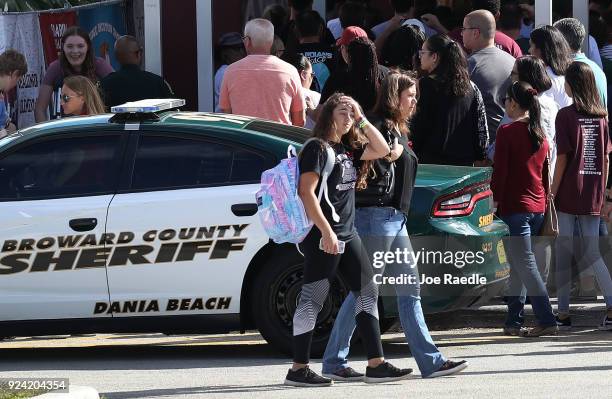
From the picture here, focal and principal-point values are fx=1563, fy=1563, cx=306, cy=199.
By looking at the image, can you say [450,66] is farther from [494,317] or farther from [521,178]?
[494,317]

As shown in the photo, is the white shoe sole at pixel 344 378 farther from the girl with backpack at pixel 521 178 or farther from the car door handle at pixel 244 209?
the girl with backpack at pixel 521 178

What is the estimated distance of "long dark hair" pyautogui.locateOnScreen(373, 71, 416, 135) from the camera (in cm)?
916

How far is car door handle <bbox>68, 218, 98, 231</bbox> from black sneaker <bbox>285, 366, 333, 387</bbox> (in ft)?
5.91

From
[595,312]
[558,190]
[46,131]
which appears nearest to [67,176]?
[46,131]

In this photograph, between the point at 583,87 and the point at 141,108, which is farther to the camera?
the point at 583,87

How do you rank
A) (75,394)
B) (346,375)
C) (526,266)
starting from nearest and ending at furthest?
(75,394)
(346,375)
(526,266)

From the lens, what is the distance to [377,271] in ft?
29.7

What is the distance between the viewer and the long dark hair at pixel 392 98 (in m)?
9.16

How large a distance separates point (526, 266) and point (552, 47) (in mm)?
1954

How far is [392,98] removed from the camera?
361 inches

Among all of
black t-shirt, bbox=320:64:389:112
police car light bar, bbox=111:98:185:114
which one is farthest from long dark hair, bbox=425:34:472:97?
police car light bar, bbox=111:98:185:114

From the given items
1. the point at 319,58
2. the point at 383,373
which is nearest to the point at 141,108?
the point at 383,373

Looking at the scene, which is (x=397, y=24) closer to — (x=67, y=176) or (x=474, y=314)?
(x=474, y=314)

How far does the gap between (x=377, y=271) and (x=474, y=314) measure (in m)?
3.32
